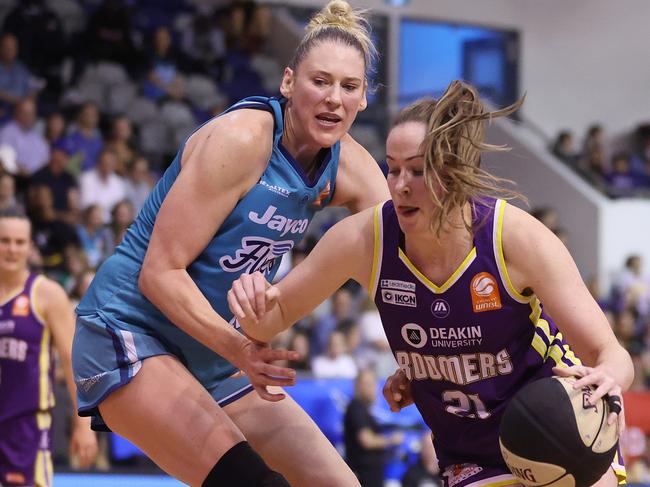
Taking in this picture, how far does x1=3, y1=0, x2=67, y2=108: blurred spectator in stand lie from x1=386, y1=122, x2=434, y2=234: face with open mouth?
834 cm

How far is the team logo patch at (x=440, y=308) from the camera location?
9.97ft

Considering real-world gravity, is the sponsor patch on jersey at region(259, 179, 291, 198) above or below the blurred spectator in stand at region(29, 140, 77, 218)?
above

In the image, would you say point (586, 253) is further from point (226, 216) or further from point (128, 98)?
point (226, 216)

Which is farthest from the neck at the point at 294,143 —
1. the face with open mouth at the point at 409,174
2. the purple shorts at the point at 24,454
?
the purple shorts at the point at 24,454

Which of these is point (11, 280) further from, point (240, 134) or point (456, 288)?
point (456, 288)

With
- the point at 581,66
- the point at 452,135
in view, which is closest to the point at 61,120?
the point at 452,135

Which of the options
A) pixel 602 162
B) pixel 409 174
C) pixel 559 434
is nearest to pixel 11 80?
pixel 409 174

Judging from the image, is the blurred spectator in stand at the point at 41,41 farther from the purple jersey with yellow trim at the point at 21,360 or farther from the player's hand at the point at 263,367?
the player's hand at the point at 263,367

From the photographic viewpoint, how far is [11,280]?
5.60 metres

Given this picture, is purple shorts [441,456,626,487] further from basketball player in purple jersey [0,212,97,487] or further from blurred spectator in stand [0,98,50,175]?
blurred spectator in stand [0,98,50,175]

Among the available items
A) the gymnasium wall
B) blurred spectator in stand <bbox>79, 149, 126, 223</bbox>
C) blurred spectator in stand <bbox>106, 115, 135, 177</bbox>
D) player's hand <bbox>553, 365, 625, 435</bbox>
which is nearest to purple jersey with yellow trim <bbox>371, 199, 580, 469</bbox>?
player's hand <bbox>553, 365, 625, 435</bbox>

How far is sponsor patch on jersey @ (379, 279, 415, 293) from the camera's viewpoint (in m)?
3.08

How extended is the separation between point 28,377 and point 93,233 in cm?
356

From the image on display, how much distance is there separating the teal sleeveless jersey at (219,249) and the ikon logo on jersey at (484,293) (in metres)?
0.68
